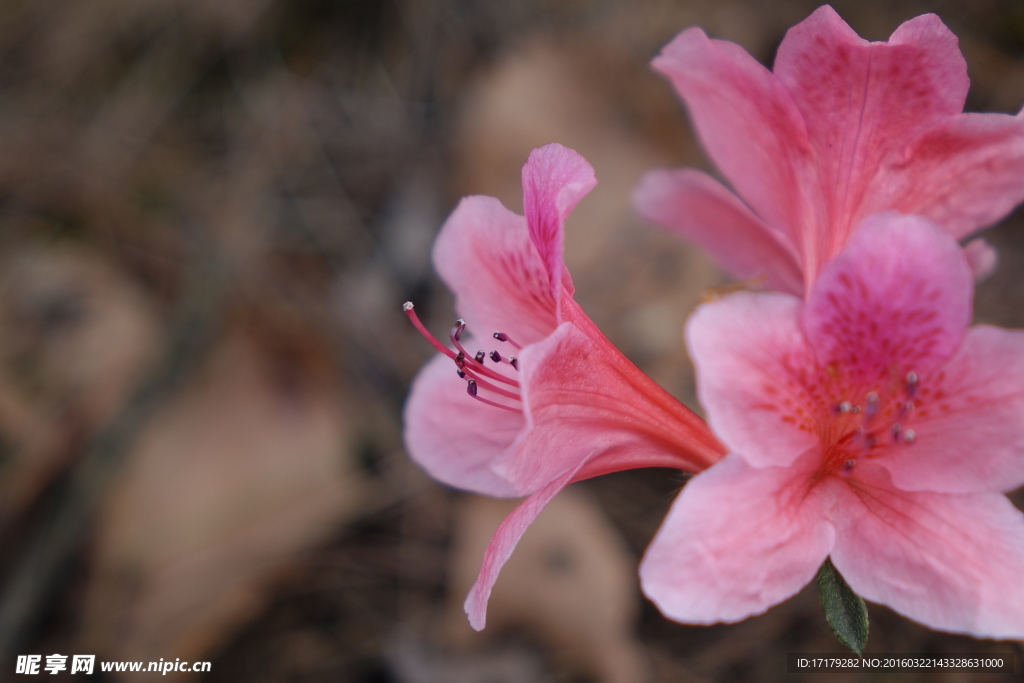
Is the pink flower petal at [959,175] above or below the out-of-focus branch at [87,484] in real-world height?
above

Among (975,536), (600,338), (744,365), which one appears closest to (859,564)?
(975,536)

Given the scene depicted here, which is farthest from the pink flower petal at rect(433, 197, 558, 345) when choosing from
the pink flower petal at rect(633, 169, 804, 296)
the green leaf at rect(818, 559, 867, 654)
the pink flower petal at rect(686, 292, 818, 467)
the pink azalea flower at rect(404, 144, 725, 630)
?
the green leaf at rect(818, 559, 867, 654)

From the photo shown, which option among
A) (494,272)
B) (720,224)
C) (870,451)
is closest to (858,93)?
(720,224)

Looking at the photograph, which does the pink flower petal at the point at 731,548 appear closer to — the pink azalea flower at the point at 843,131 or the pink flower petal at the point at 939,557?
the pink flower petal at the point at 939,557

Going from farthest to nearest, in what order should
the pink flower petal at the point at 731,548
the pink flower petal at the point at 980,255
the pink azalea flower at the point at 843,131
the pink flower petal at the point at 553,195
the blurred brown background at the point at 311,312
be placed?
the blurred brown background at the point at 311,312
the pink flower petal at the point at 980,255
the pink azalea flower at the point at 843,131
the pink flower petal at the point at 553,195
the pink flower petal at the point at 731,548

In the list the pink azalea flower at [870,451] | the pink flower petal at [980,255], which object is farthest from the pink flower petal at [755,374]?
the pink flower petal at [980,255]

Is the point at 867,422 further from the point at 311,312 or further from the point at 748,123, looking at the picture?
the point at 311,312

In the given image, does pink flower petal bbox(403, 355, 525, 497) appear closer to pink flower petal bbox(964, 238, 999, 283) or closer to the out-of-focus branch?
pink flower petal bbox(964, 238, 999, 283)
